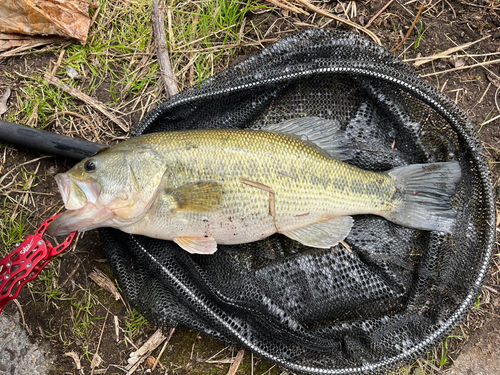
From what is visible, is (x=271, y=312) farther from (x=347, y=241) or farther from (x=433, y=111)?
(x=433, y=111)

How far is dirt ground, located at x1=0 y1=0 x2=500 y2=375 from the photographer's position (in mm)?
3090

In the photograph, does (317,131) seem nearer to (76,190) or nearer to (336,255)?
(336,255)

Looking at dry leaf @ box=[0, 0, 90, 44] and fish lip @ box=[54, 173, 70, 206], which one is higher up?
dry leaf @ box=[0, 0, 90, 44]

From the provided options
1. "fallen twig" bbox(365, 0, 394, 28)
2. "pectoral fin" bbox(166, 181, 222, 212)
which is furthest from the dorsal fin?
"fallen twig" bbox(365, 0, 394, 28)

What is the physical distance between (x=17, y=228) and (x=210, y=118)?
188cm

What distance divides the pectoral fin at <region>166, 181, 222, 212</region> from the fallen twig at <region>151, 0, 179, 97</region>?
115 cm

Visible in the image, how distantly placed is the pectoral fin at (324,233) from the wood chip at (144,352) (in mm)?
1381

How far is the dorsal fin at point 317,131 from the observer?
291 centimetres

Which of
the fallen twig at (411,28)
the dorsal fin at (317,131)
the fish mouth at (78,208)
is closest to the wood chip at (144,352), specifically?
the fish mouth at (78,208)

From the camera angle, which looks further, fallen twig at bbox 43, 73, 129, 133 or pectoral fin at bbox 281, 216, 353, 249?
fallen twig at bbox 43, 73, 129, 133

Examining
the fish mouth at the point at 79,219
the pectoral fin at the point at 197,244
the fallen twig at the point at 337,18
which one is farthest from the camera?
the fallen twig at the point at 337,18

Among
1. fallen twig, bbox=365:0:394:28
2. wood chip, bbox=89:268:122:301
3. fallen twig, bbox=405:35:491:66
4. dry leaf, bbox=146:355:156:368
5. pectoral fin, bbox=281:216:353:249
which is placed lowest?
dry leaf, bbox=146:355:156:368

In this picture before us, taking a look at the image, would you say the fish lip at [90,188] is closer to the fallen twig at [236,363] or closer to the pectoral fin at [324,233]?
the pectoral fin at [324,233]

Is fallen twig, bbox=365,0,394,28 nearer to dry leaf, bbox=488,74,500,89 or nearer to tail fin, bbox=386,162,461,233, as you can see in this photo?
dry leaf, bbox=488,74,500,89
